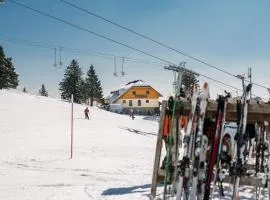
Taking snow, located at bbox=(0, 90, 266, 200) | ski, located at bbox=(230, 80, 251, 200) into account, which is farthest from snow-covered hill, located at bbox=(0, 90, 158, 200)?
ski, located at bbox=(230, 80, 251, 200)

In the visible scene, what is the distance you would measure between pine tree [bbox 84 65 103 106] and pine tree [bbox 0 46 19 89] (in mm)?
17694

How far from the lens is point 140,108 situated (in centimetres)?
10550

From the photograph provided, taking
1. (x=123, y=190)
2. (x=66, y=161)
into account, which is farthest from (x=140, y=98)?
(x=123, y=190)

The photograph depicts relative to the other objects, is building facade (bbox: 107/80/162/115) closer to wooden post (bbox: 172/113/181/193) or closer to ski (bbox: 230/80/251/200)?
wooden post (bbox: 172/113/181/193)

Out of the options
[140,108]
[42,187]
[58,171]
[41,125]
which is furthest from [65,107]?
[140,108]

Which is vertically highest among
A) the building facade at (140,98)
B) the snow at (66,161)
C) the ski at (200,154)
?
the building facade at (140,98)

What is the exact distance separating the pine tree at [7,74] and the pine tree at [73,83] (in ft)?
41.6

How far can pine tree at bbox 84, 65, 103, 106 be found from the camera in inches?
3981

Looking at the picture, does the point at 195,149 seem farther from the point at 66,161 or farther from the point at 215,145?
the point at 66,161

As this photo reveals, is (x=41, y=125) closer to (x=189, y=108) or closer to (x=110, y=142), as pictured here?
(x=110, y=142)

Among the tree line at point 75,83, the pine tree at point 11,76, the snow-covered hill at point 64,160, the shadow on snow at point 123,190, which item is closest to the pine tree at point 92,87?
the tree line at point 75,83

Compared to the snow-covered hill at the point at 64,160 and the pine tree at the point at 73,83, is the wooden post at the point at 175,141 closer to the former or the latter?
the snow-covered hill at the point at 64,160

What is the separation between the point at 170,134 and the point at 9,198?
4617 mm

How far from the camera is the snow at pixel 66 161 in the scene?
36.7 ft
